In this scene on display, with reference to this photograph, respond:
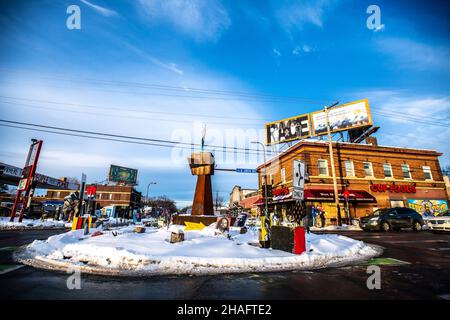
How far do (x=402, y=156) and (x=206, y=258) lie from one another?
2928cm

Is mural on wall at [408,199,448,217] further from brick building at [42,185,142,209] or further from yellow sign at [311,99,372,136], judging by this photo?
brick building at [42,185,142,209]

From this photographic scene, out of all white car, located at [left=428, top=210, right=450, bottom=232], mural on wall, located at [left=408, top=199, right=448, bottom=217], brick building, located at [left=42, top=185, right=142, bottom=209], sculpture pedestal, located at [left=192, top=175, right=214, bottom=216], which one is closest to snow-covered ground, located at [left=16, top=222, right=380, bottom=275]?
sculpture pedestal, located at [left=192, top=175, right=214, bottom=216]

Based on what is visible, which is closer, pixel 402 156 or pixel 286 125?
pixel 402 156

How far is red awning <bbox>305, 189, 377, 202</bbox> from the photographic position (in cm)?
2070

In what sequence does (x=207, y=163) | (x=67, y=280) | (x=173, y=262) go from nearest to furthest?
(x=67, y=280)
(x=173, y=262)
(x=207, y=163)

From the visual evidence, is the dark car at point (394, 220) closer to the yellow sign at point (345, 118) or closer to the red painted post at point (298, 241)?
the red painted post at point (298, 241)

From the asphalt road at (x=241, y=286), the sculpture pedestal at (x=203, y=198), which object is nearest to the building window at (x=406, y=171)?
the sculpture pedestal at (x=203, y=198)

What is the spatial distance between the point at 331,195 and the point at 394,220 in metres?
6.31

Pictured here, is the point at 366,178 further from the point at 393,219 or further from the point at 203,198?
→ the point at 203,198

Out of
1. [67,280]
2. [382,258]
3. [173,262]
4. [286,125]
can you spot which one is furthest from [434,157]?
[67,280]

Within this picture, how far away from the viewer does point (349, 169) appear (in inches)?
936

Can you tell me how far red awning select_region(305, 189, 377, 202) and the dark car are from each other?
5.34 meters
